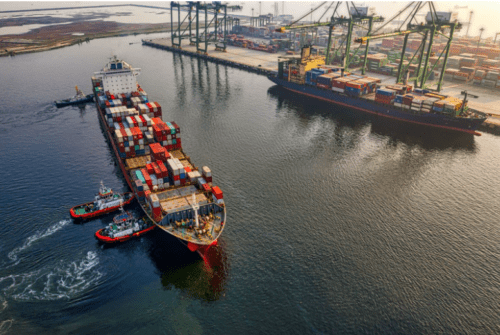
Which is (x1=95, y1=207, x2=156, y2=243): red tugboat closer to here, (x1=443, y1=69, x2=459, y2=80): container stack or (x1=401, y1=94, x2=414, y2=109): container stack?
(x1=401, y1=94, x2=414, y2=109): container stack

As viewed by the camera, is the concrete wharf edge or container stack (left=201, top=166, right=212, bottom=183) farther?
the concrete wharf edge

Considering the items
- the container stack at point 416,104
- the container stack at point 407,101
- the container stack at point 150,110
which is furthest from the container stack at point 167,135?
the container stack at point 416,104

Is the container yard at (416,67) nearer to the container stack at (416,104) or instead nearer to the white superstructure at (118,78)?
the container stack at (416,104)

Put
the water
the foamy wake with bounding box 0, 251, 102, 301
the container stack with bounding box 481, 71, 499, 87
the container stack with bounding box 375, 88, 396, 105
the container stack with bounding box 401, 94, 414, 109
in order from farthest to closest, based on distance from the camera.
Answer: the container stack with bounding box 481, 71, 499, 87, the container stack with bounding box 375, 88, 396, 105, the container stack with bounding box 401, 94, 414, 109, the foamy wake with bounding box 0, 251, 102, 301, the water

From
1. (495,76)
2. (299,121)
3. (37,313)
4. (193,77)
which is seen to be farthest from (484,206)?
(193,77)

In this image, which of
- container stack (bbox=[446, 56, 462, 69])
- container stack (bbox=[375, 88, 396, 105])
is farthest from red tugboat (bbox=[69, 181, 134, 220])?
container stack (bbox=[446, 56, 462, 69])

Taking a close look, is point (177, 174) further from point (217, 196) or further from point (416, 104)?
point (416, 104)

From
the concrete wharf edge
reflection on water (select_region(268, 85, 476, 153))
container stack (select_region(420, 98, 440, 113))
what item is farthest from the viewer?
the concrete wharf edge

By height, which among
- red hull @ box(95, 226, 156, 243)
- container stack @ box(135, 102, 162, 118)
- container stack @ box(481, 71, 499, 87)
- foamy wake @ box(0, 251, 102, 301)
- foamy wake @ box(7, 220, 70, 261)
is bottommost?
foamy wake @ box(0, 251, 102, 301)

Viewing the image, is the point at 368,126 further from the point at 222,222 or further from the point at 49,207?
the point at 49,207
